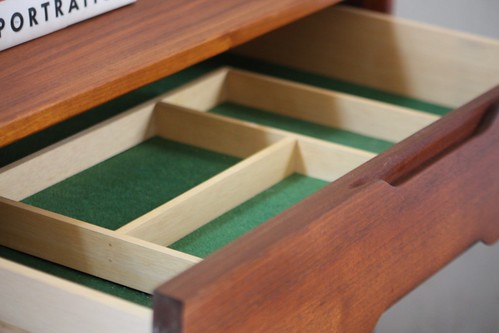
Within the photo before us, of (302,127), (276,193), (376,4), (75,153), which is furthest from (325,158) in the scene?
(376,4)

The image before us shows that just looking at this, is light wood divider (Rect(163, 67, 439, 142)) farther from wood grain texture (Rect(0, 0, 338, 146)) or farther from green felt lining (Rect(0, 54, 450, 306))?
wood grain texture (Rect(0, 0, 338, 146))

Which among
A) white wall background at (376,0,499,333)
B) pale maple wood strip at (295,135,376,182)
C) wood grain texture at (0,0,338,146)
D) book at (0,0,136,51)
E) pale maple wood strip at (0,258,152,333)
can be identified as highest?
book at (0,0,136,51)

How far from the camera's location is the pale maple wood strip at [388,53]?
1.57m

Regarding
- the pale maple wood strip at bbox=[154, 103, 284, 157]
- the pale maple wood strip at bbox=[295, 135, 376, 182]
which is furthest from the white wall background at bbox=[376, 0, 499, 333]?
the pale maple wood strip at bbox=[154, 103, 284, 157]

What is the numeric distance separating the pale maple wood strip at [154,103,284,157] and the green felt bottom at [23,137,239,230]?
11 millimetres

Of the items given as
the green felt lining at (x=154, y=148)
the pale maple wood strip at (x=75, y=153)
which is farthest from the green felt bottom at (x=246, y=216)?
the pale maple wood strip at (x=75, y=153)

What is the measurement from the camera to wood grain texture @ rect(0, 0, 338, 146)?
1.02 meters

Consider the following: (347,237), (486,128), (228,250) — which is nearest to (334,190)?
(347,237)

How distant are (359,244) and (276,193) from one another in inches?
12.6

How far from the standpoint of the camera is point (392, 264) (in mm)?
1087

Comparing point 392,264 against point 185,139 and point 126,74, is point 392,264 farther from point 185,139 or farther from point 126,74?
point 185,139

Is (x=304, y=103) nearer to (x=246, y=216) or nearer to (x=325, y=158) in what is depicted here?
(x=325, y=158)

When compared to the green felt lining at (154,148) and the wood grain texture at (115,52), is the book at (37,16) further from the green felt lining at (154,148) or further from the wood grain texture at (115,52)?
the green felt lining at (154,148)

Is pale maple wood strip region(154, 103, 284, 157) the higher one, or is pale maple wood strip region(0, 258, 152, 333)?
pale maple wood strip region(0, 258, 152, 333)
